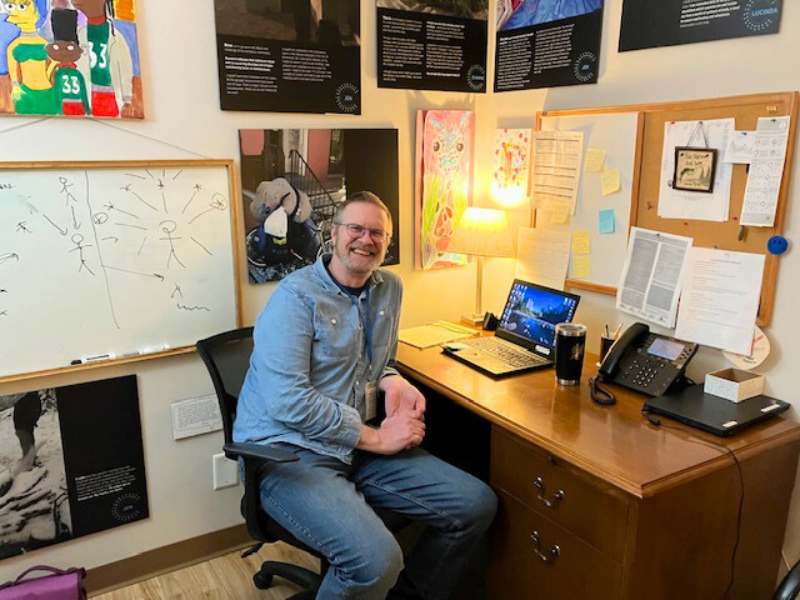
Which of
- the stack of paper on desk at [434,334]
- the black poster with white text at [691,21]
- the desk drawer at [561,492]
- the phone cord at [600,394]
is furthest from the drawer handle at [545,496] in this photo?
the black poster with white text at [691,21]

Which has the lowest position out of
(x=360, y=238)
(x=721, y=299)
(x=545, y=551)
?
(x=545, y=551)

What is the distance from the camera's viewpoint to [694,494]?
1507mm

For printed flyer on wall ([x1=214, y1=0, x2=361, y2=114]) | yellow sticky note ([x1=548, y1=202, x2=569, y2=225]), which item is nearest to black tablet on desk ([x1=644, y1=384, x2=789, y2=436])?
yellow sticky note ([x1=548, y1=202, x2=569, y2=225])

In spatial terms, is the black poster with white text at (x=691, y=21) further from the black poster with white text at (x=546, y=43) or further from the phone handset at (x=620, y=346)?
the phone handset at (x=620, y=346)

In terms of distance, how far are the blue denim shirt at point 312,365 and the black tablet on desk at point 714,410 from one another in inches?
31.9

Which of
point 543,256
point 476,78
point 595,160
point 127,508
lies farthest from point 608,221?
point 127,508

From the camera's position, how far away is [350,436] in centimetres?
A: 179

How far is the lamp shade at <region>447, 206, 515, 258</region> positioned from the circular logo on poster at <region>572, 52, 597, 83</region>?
55 centimetres

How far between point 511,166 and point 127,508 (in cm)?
183

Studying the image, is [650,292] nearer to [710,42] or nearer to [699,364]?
[699,364]

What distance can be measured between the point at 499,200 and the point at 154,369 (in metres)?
1.42

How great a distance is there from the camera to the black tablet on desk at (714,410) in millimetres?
1628

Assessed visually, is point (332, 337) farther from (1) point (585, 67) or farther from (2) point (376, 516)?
(1) point (585, 67)

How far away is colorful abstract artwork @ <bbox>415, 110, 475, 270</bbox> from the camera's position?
2536mm
